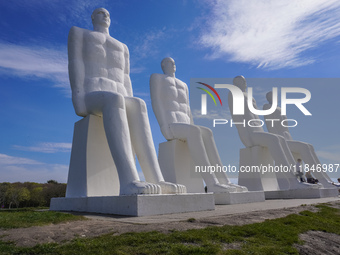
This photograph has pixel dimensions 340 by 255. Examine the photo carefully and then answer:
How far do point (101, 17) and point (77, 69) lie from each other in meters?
1.86

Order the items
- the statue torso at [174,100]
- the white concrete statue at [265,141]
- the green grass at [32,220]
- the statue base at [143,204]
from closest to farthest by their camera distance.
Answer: the green grass at [32,220] < the statue base at [143,204] < the statue torso at [174,100] < the white concrete statue at [265,141]

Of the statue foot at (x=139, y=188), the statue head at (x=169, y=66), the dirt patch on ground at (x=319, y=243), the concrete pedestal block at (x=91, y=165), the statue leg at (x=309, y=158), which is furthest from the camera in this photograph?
the statue leg at (x=309, y=158)

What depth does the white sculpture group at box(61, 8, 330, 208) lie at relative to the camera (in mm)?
6008

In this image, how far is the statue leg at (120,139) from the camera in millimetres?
5410

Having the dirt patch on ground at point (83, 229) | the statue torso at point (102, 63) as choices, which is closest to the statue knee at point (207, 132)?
the statue torso at point (102, 63)

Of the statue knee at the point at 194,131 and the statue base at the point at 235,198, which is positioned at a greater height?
the statue knee at the point at 194,131

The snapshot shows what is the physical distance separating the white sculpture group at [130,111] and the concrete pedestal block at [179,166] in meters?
0.30

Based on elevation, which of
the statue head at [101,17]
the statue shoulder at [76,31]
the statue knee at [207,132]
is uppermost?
the statue head at [101,17]

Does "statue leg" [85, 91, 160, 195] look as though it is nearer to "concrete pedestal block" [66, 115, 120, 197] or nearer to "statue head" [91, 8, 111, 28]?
"concrete pedestal block" [66, 115, 120, 197]

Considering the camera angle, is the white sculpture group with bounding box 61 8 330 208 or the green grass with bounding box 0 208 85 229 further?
the white sculpture group with bounding box 61 8 330 208

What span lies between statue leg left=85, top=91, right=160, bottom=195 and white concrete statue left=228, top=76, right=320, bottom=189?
6952 millimetres

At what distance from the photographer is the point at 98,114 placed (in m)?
7.43

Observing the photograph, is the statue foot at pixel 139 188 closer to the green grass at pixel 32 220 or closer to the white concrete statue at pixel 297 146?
the green grass at pixel 32 220

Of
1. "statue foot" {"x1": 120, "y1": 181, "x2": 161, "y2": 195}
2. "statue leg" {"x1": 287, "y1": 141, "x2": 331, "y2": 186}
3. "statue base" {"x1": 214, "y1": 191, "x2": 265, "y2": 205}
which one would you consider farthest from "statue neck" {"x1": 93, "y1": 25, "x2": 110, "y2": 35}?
"statue leg" {"x1": 287, "y1": 141, "x2": 331, "y2": 186}
